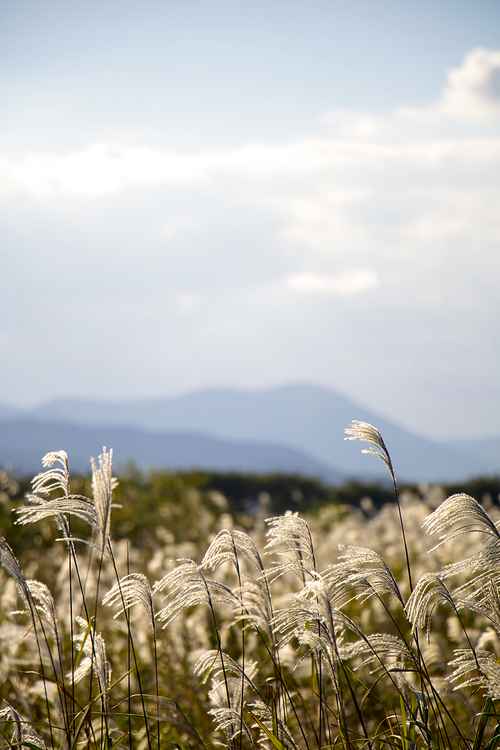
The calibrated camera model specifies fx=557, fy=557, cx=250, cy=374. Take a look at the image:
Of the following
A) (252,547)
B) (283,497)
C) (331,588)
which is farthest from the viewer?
(283,497)

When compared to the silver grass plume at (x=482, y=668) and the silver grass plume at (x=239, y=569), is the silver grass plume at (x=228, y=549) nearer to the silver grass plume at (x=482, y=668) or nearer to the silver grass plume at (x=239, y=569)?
the silver grass plume at (x=239, y=569)

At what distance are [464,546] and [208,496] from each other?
709cm

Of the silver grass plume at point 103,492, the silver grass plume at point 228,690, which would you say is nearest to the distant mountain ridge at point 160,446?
the silver grass plume at point 228,690

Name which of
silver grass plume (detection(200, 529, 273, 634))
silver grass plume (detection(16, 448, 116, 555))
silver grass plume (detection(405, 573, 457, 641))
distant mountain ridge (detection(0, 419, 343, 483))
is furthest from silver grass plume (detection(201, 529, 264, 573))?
distant mountain ridge (detection(0, 419, 343, 483))

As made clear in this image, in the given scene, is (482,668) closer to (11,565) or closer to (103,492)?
(103,492)

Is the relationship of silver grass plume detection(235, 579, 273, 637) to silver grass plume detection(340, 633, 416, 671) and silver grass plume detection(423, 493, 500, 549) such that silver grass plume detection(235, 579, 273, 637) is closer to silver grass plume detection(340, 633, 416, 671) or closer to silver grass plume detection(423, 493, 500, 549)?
silver grass plume detection(340, 633, 416, 671)

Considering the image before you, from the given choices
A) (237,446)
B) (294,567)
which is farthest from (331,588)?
(237,446)

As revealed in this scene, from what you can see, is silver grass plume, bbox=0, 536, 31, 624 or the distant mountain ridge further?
the distant mountain ridge

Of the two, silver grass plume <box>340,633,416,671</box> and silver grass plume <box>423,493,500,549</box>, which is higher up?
silver grass plume <box>423,493,500,549</box>

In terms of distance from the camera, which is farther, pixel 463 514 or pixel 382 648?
pixel 382 648

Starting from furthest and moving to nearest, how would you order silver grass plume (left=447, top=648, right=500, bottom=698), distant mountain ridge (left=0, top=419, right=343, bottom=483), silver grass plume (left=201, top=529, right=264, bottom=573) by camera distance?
distant mountain ridge (left=0, top=419, right=343, bottom=483) → silver grass plume (left=201, top=529, right=264, bottom=573) → silver grass plume (left=447, top=648, right=500, bottom=698)

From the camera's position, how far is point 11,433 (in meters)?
185

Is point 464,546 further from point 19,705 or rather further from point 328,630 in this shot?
point 328,630

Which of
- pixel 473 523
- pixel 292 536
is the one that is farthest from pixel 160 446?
pixel 473 523
